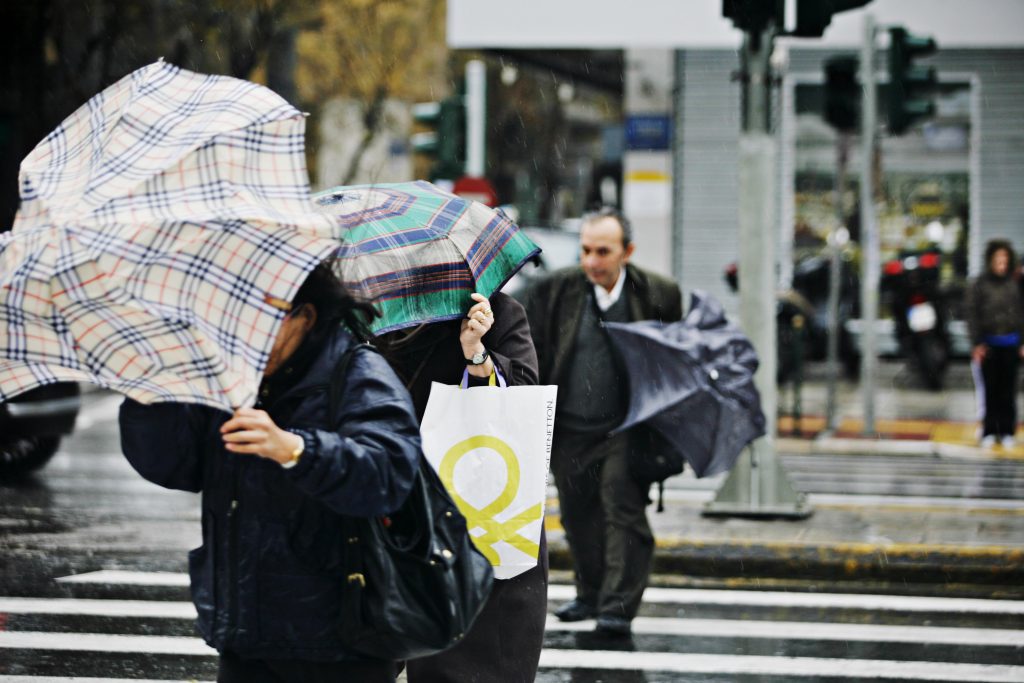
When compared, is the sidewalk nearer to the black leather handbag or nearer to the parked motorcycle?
the black leather handbag

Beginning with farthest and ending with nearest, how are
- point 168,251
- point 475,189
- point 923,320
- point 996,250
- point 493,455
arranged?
point 923,320 < point 475,189 < point 996,250 < point 493,455 < point 168,251

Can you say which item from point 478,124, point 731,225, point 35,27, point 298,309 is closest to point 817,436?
point 478,124

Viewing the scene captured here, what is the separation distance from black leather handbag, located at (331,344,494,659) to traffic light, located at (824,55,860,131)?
31.7 ft

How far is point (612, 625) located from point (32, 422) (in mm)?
6138

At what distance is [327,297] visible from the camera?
3229mm

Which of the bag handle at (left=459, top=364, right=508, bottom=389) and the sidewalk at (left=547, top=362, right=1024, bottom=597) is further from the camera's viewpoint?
the sidewalk at (left=547, top=362, right=1024, bottom=597)

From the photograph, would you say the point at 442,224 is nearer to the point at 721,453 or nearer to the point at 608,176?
the point at 721,453

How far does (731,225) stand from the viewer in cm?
2175

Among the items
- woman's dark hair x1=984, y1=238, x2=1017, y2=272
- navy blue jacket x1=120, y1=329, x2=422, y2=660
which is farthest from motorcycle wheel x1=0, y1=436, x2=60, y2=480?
navy blue jacket x1=120, y1=329, x2=422, y2=660

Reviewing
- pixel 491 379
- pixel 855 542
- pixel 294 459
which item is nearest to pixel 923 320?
pixel 855 542

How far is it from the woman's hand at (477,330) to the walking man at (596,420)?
7.36 ft

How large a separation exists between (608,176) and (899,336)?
1716 centimetres

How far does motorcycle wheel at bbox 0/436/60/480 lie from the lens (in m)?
11.8

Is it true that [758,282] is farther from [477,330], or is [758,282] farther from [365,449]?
[365,449]
